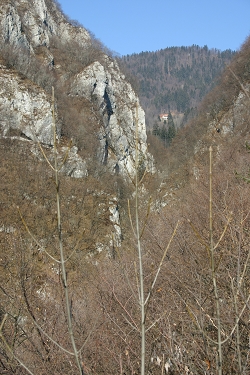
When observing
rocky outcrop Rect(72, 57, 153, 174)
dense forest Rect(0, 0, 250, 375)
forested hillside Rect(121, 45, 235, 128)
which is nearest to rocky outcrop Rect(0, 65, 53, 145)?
dense forest Rect(0, 0, 250, 375)

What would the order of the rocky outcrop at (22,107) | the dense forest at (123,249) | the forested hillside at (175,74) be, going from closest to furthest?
the dense forest at (123,249) < the rocky outcrop at (22,107) < the forested hillside at (175,74)

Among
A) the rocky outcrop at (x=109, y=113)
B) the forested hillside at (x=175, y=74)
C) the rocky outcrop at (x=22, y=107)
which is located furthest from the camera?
the forested hillside at (x=175, y=74)

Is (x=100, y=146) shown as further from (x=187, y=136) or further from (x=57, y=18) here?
(x=57, y=18)

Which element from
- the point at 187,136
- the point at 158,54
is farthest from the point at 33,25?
the point at 158,54

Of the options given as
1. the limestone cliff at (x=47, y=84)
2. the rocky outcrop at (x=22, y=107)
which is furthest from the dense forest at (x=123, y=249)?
the rocky outcrop at (x=22, y=107)

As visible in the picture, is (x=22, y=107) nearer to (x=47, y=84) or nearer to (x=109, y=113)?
(x=47, y=84)

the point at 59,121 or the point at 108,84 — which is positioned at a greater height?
the point at 108,84

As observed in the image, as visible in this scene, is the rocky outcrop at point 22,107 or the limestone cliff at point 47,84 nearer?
the rocky outcrop at point 22,107

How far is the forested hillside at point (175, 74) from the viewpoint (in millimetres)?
137625

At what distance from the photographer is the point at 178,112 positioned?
132625 mm

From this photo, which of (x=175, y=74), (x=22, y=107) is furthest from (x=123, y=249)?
(x=175, y=74)

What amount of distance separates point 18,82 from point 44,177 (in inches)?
395

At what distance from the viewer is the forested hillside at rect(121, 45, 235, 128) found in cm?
13762

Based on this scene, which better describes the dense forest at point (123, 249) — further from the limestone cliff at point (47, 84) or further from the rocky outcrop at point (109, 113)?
the rocky outcrop at point (109, 113)
